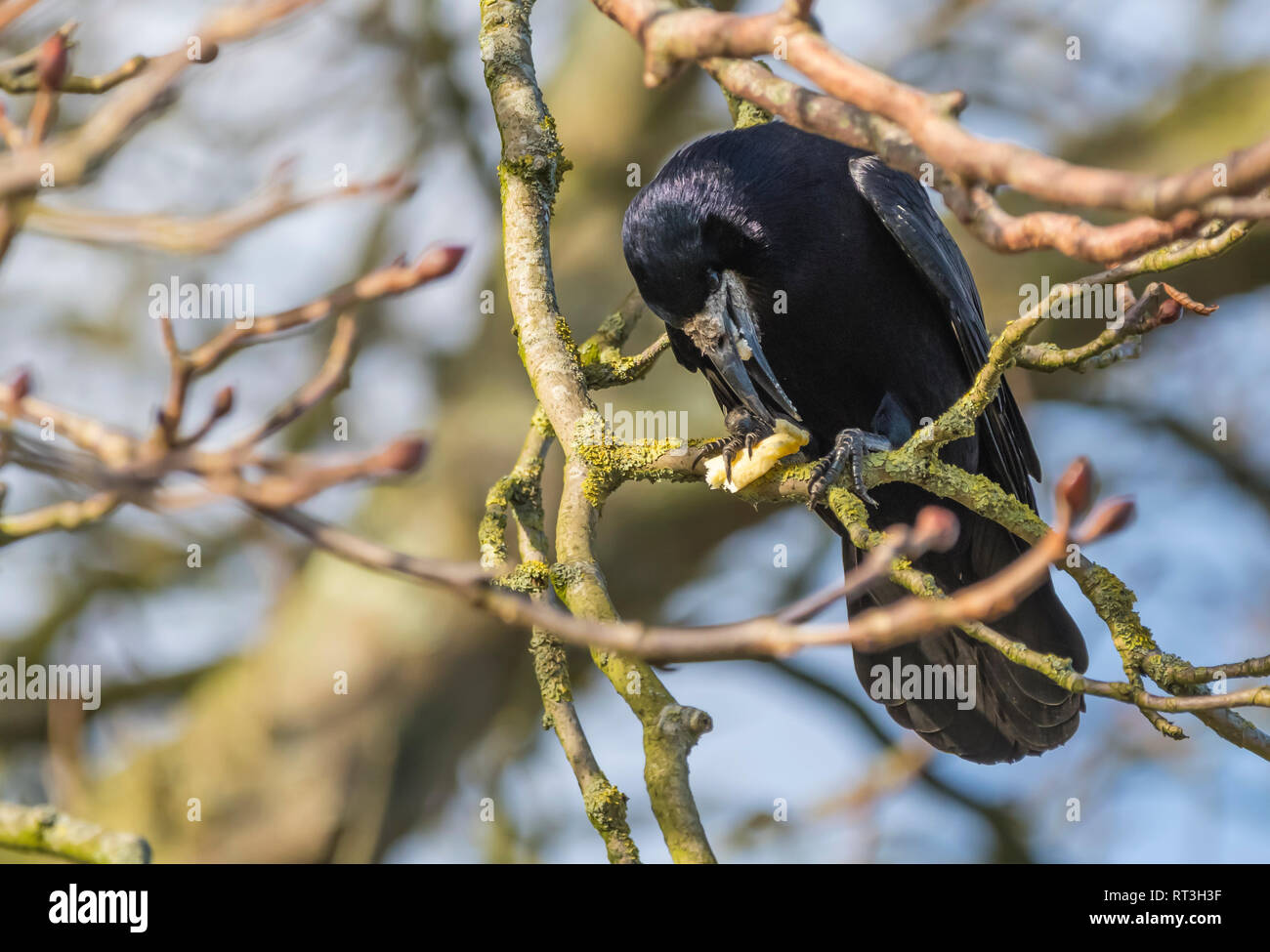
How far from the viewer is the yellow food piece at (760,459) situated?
2.83 m

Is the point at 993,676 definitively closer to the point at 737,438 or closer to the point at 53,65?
the point at 737,438

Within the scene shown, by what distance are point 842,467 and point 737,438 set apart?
0.35m

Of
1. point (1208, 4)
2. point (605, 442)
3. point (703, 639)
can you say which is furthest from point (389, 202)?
point (1208, 4)

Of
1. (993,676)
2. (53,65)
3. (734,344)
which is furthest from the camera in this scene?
(993,676)

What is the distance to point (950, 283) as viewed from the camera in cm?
390

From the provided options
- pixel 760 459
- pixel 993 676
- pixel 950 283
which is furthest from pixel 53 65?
pixel 993 676

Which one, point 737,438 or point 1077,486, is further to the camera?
point 737,438

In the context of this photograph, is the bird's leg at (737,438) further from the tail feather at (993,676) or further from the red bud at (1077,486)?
the red bud at (1077,486)

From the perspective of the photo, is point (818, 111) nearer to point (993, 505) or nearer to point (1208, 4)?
point (993, 505)

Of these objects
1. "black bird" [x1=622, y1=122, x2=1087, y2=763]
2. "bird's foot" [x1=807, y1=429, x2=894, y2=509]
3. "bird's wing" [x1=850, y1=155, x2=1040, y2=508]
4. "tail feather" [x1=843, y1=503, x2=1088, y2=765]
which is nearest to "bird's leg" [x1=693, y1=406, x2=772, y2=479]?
"black bird" [x1=622, y1=122, x2=1087, y2=763]

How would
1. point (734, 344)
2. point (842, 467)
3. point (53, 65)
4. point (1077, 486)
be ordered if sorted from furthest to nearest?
point (734, 344) < point (842, 467) < point (53, 65) < point (1077, 486)

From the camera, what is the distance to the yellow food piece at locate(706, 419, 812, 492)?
2834 mm

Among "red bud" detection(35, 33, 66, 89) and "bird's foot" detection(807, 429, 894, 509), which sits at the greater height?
"red bud" detection(35, 33, 66, 89)

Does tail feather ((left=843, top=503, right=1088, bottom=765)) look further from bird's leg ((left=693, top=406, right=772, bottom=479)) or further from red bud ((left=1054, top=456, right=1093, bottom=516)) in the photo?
red bud ((left=1054, top=456, right=1093, bottom=516))
